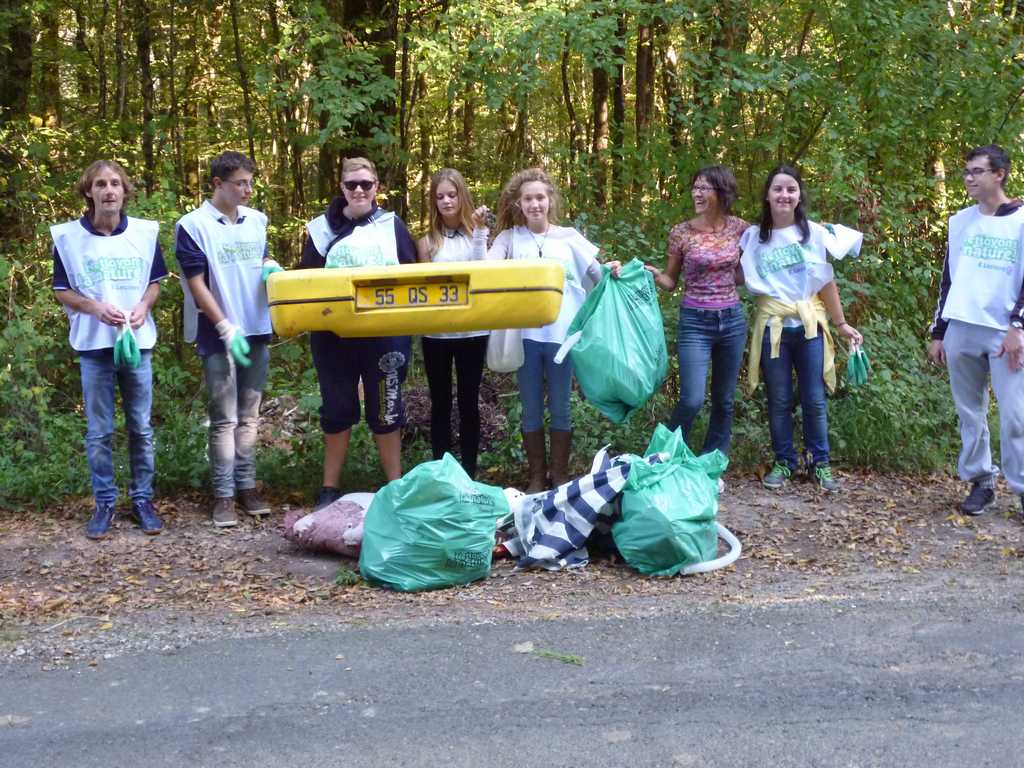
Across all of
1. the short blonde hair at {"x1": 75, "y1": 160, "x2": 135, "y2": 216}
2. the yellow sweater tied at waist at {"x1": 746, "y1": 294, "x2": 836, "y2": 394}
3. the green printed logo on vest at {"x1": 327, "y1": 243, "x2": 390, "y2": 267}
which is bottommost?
the yellow sweater tied at waist at {"x1": 746, "y1": 294, "x2": 836, "y2": 394}

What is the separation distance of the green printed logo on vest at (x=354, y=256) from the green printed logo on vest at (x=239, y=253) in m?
0.53

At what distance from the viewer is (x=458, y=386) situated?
649cm

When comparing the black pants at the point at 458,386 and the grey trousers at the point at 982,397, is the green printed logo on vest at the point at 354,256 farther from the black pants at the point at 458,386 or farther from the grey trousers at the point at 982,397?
the grey trousers at the point at 982,397

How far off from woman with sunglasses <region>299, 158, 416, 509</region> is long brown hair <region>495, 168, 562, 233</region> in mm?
554

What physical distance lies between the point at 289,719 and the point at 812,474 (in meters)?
4.34

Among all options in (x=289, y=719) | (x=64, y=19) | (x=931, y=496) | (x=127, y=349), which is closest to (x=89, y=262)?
(x=127, y=349)

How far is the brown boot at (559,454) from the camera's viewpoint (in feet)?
21.5

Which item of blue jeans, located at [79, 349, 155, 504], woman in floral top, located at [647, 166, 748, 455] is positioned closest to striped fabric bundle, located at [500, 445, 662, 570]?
woman in floral top, located at [647, 166, 748, 455]

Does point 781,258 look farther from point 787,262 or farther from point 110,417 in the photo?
point 110,417

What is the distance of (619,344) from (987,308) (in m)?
2.04

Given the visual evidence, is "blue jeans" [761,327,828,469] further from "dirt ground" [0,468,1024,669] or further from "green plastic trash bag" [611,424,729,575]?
"green plastic trash bag" [611,424,729,575]

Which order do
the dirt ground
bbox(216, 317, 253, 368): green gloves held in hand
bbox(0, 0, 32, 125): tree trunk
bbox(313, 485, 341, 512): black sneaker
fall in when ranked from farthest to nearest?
bbox(0, 0, 32, 125): tree trunk, bbox(313, 485, 341, 512): black sneaker, bbox(216, 317, 253, 368): green gloves held in hand, the dirt ground

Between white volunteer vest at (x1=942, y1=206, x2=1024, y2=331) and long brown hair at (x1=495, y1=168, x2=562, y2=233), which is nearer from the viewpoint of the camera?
white volunteer vest at (x1=942, y1=206, x2=1024, y2=331)

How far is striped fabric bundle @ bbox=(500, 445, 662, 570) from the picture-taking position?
5480 mm
